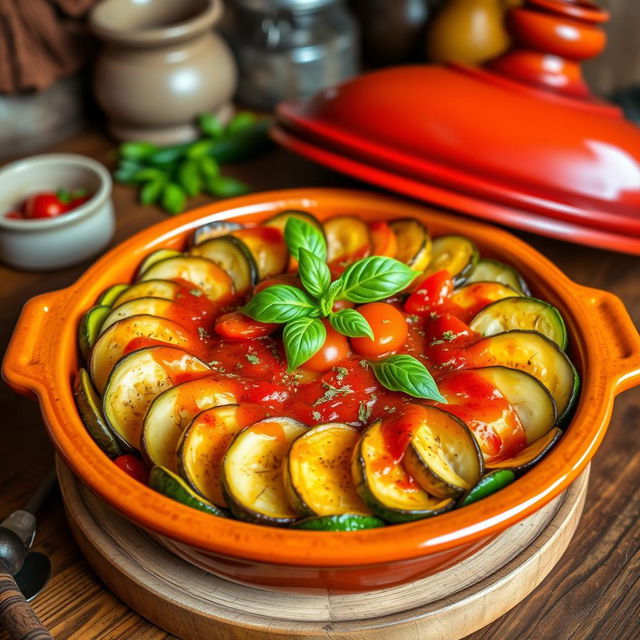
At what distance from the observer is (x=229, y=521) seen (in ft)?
5.90

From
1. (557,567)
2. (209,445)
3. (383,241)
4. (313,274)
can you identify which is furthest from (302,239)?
(557,567)

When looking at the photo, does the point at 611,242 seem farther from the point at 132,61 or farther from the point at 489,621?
the point at 132,61

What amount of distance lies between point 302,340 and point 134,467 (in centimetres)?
53

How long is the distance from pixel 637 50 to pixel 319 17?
1.93 meters

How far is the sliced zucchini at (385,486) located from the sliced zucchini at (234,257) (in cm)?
84

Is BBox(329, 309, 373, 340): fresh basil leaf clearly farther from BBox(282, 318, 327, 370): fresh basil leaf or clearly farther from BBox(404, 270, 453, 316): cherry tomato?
BBox(404, 270, 453, 316): cherry tomato

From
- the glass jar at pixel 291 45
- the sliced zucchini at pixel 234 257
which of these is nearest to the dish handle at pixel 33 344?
the sliced zucchini at pixel 234 257

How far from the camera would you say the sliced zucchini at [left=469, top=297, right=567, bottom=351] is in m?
2.40

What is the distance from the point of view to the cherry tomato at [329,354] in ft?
7.39

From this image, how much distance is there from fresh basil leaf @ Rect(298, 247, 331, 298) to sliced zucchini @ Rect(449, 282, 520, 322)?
43 cm

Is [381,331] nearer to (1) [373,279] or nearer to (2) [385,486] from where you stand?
(1) [373,279]

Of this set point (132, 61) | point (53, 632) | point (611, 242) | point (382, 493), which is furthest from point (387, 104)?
point (53, 632)

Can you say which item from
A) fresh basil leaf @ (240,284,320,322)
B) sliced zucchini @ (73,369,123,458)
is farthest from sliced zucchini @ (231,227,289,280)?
sliced zucchini @ (73,369,123,458)

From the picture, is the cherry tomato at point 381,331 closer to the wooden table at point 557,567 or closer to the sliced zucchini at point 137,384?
the sliced zucchini at point 137,384
